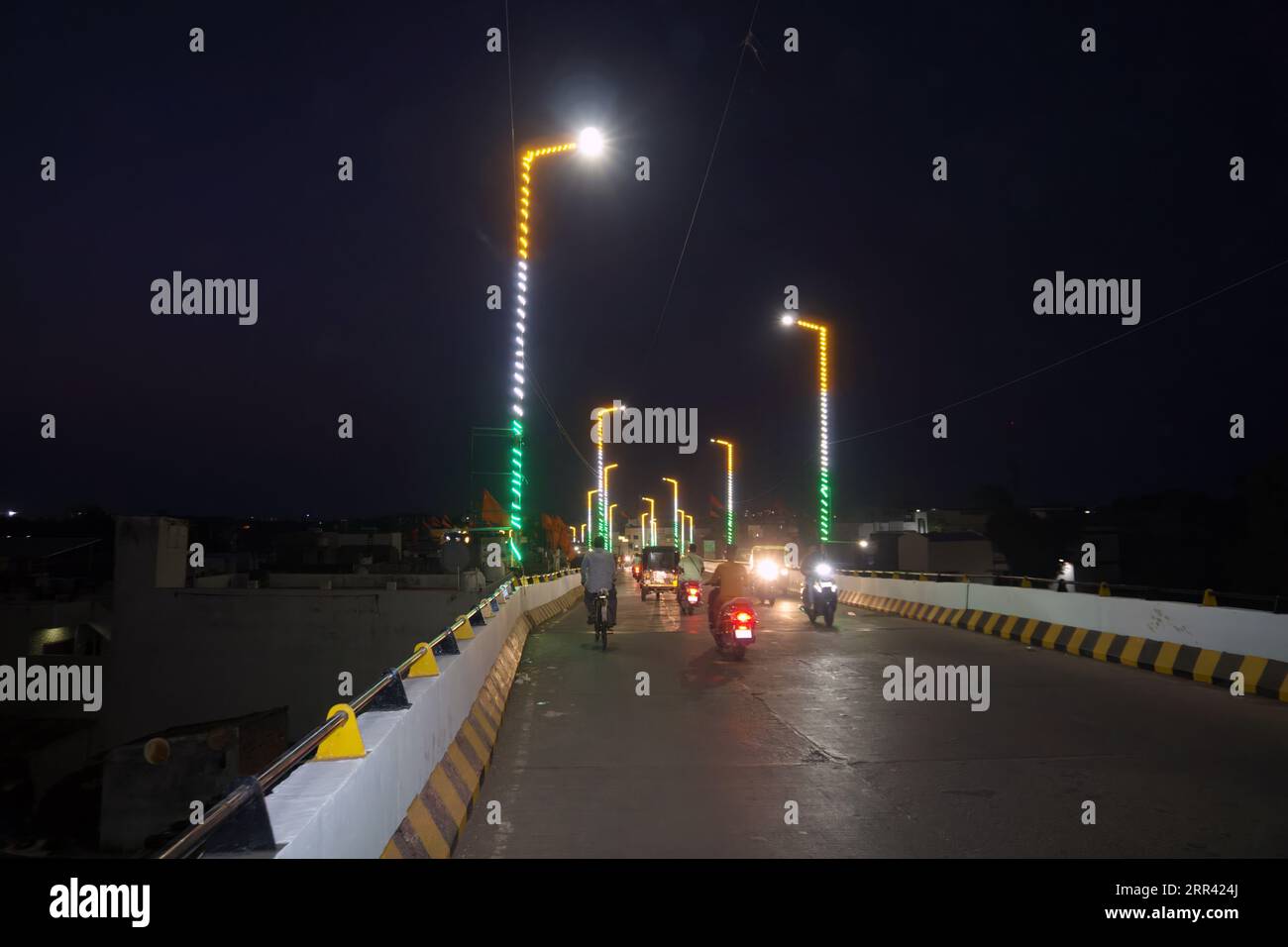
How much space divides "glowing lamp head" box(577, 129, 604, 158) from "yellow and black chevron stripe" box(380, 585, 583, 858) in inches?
413

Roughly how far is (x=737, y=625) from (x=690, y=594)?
35.4ft

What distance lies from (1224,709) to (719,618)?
7.02m

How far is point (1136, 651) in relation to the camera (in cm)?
1362

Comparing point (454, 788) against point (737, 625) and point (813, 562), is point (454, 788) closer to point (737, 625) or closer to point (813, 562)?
point (737, 625)

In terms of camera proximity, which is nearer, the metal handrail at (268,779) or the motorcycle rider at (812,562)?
the metal handrail at (268,779)

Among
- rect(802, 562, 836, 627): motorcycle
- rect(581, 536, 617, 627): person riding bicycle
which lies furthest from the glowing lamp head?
rect(802, 562, 836, 627): motorcycle

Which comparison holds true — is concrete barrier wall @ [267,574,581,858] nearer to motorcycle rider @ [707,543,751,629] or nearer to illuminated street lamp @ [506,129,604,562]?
motorcycle rider @ [707,543,751,629]

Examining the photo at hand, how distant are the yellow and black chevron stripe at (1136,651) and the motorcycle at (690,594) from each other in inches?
248

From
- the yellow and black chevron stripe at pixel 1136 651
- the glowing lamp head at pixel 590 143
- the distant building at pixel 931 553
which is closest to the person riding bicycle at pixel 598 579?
the glowing lamp head at pixel 590 143

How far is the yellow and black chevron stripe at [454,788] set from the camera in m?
4.86

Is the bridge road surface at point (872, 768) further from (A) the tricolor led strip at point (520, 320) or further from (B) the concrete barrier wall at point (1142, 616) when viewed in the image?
(A) the tricolor led strip at point (520, 320)

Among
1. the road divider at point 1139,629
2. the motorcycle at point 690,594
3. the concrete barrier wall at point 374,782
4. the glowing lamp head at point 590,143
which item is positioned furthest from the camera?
the motorcycle at point 690,594

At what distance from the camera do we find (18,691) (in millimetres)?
29281
